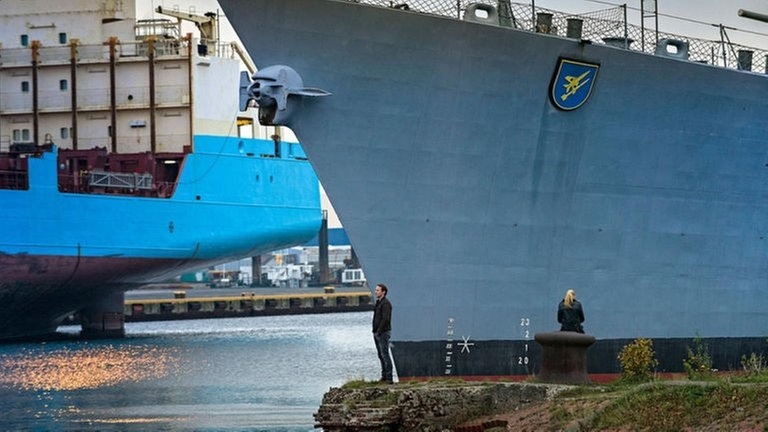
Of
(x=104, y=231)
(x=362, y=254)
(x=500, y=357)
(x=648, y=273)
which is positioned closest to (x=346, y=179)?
(x=362, y=254)

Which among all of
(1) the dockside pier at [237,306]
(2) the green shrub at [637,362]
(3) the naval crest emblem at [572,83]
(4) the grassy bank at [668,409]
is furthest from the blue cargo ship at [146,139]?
(4) the grassy bank at [668,409]

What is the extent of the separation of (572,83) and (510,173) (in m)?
1.59

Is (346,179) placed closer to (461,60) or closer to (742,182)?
(461,60)

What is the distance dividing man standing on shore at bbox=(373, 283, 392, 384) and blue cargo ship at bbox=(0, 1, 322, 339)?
3310cm

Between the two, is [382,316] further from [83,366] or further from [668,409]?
[83,366]

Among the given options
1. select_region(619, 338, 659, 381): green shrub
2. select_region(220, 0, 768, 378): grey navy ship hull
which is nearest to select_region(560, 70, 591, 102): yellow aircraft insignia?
select_region(220, 0, 768, 378): grey navy ship hull

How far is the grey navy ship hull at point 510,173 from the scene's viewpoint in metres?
21.5

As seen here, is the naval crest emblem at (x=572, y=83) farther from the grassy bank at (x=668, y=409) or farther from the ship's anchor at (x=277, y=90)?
the grassy bank at (x=668, y=409)

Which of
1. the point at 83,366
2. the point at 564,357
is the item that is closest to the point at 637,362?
the point at 564,357

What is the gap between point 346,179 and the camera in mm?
21625

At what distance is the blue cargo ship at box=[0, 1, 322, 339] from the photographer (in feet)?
171

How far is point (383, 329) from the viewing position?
1830 centimetres

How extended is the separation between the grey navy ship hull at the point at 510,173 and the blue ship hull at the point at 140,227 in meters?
26.7

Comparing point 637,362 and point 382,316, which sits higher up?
point 382,316
